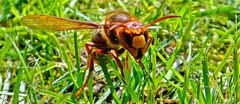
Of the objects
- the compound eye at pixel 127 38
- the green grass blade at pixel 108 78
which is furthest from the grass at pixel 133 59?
the compound eye at pixel 127 38

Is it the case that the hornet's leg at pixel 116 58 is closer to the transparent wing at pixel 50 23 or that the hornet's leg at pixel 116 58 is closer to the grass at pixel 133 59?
the grass at pixel 133 59

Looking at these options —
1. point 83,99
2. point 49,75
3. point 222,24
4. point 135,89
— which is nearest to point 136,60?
point 135,89

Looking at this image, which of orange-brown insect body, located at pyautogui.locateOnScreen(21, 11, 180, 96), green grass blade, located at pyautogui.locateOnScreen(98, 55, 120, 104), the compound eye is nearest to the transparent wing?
orange-brown insect body, located at pyautogui.locateOnScreen(21, 11, 180, 96)

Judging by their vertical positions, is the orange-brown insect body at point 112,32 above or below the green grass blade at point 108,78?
above

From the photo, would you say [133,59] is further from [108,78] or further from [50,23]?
[50,23]

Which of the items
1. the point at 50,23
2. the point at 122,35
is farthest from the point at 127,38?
the point at 50,23

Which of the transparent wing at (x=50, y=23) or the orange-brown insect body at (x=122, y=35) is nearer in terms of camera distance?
the orange-brown insect body at (x=122, y=35)

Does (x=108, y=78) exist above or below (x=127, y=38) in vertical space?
below
